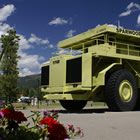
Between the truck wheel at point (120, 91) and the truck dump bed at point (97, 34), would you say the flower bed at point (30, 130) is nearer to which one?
the truck wheel at point (120, 91)

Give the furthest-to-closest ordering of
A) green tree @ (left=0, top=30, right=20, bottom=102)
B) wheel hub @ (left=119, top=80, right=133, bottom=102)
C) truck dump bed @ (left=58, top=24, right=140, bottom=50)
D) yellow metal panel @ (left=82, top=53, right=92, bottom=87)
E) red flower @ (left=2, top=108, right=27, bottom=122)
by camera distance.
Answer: green tree @ (left=0, top=30, right=20, bottom=102)
truck dump bed @ (left=58, top=24, right=140, bottom=50)
wheel hub @ (left=119, top=80, right=133, bottom=102)
yellow metal panel @ (left=82, top=53, right=92, bottom=87)
red flower @ (left=2, top=108, right=27, bottom=122)

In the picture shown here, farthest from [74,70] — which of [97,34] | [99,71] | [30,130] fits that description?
[30,130]

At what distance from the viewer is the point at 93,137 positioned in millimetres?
5512

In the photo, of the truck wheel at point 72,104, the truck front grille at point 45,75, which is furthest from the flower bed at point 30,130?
the truck wheel at point 72,104

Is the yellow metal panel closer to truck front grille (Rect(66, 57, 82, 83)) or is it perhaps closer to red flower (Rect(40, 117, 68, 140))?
truck front grille (Rect(66, 57, 82, 83))

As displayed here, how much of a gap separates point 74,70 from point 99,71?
1513 millimetres

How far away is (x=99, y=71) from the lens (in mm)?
13367

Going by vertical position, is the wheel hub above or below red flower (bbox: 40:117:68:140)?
above

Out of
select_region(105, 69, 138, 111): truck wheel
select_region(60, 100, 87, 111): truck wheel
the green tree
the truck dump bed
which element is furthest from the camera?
the green tree

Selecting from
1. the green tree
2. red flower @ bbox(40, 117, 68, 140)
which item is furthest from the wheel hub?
the green tree

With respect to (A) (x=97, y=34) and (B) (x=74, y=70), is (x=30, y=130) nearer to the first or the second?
(B) (x=74, y=70)

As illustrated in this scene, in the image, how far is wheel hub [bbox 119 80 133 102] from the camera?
12289mm

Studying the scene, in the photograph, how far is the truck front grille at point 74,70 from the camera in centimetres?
1230

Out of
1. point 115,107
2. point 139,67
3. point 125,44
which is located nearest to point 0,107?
point 115,107
